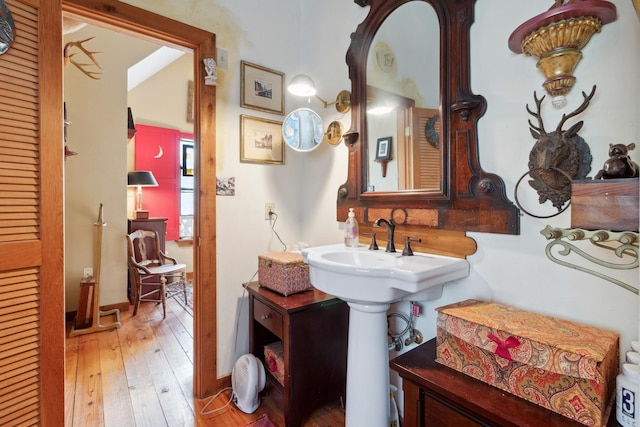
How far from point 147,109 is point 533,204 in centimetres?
455

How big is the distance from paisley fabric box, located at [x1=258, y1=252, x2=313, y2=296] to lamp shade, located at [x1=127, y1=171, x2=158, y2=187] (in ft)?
8.85

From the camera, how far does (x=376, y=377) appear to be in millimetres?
1276

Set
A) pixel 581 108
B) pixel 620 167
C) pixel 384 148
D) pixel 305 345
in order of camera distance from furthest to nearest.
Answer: pixel 384 148
pixel 305 345
pixel 581 108
pixel 620 167

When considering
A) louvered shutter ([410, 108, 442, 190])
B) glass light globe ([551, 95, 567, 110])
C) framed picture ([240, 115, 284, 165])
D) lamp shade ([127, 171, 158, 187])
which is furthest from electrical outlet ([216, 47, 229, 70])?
lamp shade ([127, 171, 158, 187])

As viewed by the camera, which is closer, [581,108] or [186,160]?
[581,108]

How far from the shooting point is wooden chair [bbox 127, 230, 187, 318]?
3.13m

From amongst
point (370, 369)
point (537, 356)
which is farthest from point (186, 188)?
point (537, 356)

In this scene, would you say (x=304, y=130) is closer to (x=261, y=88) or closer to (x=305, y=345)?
(x=261, y=88)

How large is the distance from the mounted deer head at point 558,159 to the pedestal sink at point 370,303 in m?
0.41

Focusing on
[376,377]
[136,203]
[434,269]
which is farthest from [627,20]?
[136,203]

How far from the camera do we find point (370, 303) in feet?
3.99

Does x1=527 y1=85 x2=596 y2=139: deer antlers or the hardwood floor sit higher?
x1=527 y1=85 x2=596 y2=139: deer antlers

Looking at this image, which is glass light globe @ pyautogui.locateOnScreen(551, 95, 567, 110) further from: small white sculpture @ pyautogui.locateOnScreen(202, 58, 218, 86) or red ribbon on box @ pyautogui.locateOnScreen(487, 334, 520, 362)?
small white sculpture @ pyautogui.locateOnScreen(202, 58, 218, 86)

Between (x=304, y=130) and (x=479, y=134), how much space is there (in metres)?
1.09
